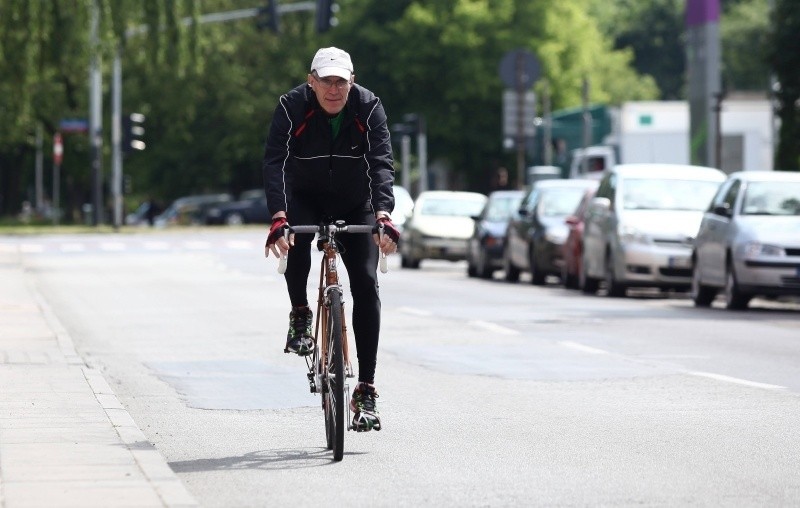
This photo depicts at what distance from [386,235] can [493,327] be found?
32.0ft

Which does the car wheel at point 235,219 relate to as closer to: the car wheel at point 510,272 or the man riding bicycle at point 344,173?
the car wheel at point 510,272

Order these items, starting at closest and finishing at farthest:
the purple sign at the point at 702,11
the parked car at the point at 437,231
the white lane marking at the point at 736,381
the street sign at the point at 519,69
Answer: the white lane marking at the point at 736,381
the parked car at the point at 437,231
the purple sign at the point at 702,11
the street sign at the point at 519,69

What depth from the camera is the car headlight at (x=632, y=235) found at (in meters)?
25.2

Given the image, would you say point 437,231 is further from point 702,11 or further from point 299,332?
point 299,332

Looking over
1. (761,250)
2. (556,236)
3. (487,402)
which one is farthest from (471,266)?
(487,402)

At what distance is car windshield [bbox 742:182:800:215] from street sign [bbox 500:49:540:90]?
68.2 feet

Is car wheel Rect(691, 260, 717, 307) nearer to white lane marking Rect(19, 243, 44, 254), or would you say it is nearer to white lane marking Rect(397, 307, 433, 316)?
white lane marking Rect(397, 307, 433, 316)

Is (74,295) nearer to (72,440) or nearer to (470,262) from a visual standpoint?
(470,262)

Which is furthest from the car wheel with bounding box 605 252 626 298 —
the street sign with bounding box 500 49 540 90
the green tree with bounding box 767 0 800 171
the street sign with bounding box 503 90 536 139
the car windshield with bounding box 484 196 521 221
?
the street sign with bounding box 503 90 536 139

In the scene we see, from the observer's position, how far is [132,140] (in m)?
56.5

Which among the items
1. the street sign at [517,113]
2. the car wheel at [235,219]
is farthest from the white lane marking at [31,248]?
the car wheel at [235,219]

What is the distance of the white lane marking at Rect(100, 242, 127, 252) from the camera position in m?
47.8

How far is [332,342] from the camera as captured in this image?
873 centimetres


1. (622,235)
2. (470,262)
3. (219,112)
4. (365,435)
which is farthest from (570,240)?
(219,112)
